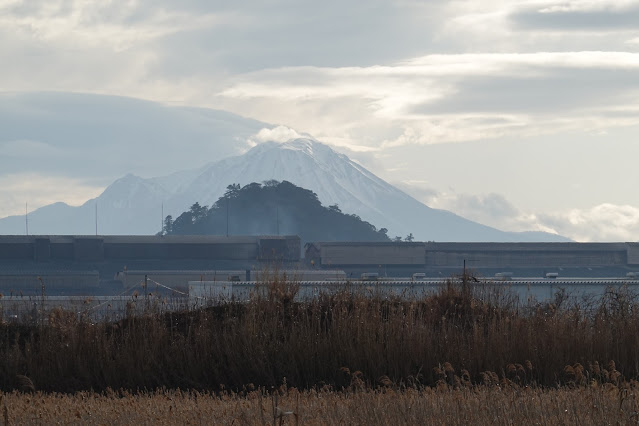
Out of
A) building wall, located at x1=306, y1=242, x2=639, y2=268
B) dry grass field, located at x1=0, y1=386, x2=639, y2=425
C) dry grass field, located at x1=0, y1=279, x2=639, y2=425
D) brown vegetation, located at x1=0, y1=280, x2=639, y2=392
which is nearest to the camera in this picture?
dry grass field, located at x1=0, y1=386, x2=639, y2=425

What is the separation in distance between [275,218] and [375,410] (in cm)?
17864

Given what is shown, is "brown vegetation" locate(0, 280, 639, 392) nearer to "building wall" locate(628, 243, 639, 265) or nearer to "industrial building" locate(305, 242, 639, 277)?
"industrial building" locate(305, 242, 639, 277)

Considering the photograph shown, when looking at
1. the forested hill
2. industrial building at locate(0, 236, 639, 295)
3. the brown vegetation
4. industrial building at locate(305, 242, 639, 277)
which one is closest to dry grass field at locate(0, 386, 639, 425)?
the brown vegetation

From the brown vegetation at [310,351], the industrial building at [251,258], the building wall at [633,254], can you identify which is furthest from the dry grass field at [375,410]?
the building wall at [633,254]

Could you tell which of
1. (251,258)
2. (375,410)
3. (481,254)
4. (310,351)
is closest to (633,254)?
(481,254)

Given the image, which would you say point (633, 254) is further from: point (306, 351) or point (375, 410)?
point (375, 410)

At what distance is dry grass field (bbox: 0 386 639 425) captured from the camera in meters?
7.91

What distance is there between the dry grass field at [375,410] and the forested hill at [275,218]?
6423 inches

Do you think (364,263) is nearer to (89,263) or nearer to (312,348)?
(89,263)

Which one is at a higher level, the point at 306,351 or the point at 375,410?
the point at 306,351

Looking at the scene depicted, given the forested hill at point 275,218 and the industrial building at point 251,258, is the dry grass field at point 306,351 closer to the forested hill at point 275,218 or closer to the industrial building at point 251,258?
the industrial building at point 251,258

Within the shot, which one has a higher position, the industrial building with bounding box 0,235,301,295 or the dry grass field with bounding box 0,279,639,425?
the industrial building with bounding box 0,235,301,295

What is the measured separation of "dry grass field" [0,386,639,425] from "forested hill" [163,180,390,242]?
16316 centimetres

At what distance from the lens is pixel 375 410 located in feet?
27.8
